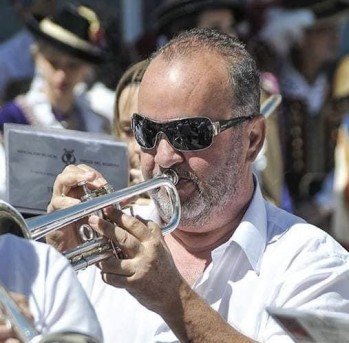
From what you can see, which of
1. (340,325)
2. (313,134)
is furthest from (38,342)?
(313,134)

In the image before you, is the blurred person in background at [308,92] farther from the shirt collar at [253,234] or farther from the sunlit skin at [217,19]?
the shirt collar at [253,234]

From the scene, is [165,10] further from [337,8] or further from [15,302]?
[15,302]

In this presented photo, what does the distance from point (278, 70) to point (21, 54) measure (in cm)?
163

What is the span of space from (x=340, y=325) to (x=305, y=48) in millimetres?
6248

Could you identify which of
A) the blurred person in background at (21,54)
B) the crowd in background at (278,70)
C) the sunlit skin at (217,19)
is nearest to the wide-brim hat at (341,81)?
the crowd in background at (278,70)

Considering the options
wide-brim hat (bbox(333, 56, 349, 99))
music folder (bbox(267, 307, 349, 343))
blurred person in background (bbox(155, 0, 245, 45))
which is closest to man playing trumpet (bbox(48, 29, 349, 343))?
music folder (bbox(267, 307, 349, 343))

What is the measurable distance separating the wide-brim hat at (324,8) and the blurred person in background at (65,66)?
1794 millimetres

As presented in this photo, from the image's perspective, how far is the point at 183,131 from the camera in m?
3.89

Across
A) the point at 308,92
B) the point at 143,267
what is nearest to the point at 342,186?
the point at 308,92

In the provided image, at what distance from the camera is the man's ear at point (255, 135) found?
13.4ft

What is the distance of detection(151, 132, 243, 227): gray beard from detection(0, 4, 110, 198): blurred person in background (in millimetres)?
2777

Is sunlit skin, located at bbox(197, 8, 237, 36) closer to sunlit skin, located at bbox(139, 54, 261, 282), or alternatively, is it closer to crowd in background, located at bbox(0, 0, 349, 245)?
crowd in background, located at bbox(0, 0, 349, 245)

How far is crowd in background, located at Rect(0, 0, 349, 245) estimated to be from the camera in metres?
7.58

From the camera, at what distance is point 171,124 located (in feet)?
→ 12.8
